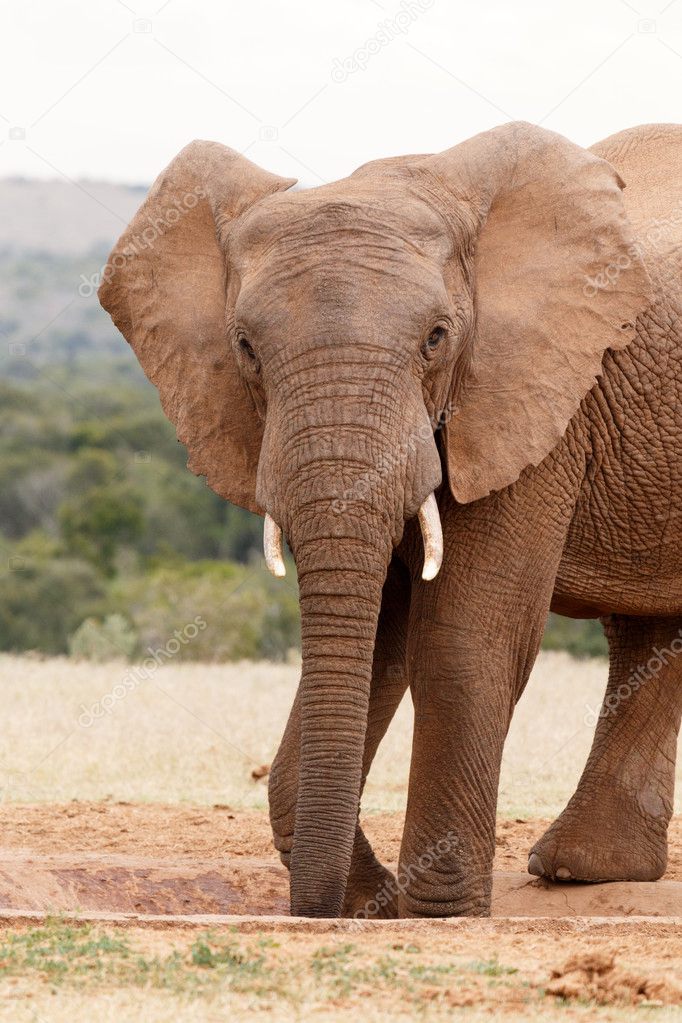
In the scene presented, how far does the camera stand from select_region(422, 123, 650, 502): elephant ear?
6.52 m

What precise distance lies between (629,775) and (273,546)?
3371mm

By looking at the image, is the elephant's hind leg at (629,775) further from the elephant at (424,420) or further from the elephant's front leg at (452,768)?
the elephant's front leg at (452,768)

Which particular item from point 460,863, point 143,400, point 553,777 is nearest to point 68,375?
point 143,400

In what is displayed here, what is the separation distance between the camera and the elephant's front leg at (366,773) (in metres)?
7.53

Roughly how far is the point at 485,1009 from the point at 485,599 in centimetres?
234

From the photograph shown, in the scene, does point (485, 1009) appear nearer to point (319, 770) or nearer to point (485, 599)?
point (319, 770)

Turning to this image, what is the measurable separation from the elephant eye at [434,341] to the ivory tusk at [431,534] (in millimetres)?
504

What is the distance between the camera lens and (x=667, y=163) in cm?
829

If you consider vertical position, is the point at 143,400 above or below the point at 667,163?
above

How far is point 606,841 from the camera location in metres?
8.52

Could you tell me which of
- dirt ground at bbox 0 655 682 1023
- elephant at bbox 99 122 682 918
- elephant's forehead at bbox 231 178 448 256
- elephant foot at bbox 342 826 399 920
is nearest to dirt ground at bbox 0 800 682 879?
dirt ground at bbox 0 655 682 1023

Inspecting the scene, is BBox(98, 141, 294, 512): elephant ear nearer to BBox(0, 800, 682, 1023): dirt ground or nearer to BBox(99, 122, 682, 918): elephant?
BBox(99, 122, 682, 918): elephant

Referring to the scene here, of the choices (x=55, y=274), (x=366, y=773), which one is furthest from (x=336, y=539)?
(x=55, y=274)

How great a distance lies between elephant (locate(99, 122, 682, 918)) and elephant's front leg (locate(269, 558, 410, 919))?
0.01 metres
